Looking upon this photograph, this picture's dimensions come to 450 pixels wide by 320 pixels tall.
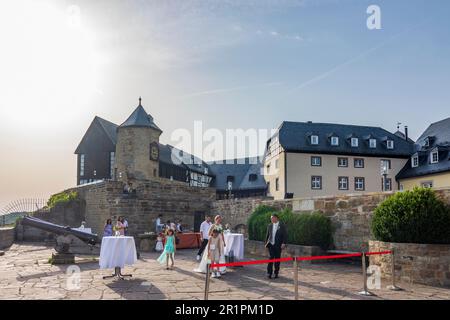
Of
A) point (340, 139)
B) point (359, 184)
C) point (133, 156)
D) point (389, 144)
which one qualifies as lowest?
point (359, 184)

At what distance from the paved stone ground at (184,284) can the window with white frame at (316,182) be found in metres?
28.0

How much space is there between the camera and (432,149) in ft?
126

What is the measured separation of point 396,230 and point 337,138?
33.6 meters

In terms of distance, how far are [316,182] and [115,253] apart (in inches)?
1267

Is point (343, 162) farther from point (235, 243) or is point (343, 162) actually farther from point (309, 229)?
point (235, 243)

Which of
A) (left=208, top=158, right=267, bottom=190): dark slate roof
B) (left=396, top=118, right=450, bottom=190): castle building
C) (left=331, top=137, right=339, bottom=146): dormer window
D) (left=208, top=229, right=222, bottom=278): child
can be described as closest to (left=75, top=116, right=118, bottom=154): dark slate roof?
(left=208, top=158, right=267, bottom=190): dark slate roof

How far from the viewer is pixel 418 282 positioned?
9406 mm

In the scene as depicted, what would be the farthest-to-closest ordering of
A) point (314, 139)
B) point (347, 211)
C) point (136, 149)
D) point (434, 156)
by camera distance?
1. point (314, 139)
2. point (434, 156)
3. point (136, 149)
4. point (347, 211)

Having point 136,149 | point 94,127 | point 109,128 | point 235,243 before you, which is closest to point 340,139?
point 136,149

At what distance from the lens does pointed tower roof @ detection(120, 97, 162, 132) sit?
3505 cm

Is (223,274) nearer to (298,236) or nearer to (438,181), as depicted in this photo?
(298,236)

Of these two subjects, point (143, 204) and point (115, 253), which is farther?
point (143, 204)

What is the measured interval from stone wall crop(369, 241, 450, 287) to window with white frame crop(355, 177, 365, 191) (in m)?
32.3
